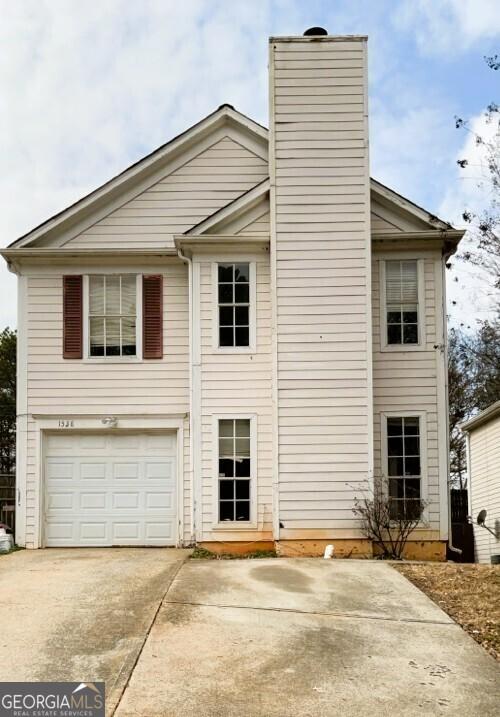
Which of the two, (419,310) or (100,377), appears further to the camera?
(100,377)

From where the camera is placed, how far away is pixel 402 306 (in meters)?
11.8

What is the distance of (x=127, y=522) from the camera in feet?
39.0

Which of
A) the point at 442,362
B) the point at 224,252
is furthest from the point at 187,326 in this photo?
the point at 442,362

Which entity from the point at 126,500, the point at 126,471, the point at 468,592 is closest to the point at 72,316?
the point at 126,471

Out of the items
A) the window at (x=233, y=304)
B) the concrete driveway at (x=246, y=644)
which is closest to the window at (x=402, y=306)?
the window at (x=233, y=304)

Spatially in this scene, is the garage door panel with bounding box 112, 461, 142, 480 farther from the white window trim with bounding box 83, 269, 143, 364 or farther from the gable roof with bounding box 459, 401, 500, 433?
the gable roof with bounding box 459, 401, 500, 433

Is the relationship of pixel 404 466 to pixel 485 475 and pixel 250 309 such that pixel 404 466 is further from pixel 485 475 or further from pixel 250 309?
pixel 485 475

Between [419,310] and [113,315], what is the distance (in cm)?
527

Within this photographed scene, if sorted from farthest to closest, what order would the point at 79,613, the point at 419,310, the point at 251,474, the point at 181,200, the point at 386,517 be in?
the point at 181,200
the point at 419,310
the point at 251,474
the point at 386,517
the point at 79,613

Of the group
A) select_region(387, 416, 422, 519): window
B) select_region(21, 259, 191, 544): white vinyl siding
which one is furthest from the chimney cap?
select_region(387, 416, 422, 519): window

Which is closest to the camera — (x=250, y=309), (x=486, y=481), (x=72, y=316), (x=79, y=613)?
(x=79, y=613)

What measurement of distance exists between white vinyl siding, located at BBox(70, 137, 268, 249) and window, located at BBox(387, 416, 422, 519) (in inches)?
196

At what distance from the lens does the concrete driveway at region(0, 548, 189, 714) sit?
17.2 ft

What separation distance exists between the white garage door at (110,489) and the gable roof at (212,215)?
367cm
